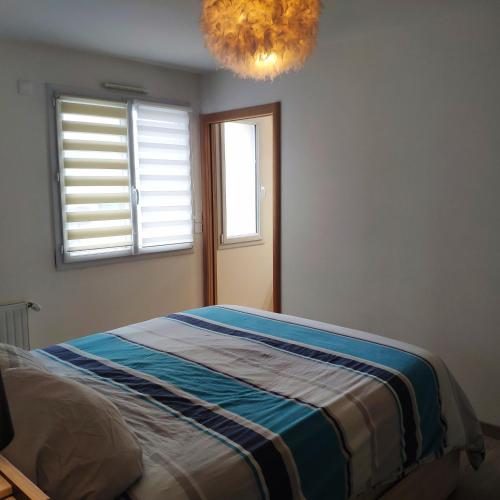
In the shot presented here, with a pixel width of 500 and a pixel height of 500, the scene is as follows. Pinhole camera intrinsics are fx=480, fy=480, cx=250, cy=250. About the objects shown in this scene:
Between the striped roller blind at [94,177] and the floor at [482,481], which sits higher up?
the striped roller blind at [94,177]

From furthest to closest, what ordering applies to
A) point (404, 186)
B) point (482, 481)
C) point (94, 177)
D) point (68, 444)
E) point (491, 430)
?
point (94, 177) < point (404, 186) < point (491, 430) < point (482, 481) < point (68, 444)

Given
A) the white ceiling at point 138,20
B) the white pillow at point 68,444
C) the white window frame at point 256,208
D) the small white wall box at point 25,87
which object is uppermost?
the white ceiling at point 138,20

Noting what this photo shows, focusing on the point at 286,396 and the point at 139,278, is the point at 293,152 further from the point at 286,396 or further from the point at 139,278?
the point at 286,396

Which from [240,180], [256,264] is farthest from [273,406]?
[240,180]

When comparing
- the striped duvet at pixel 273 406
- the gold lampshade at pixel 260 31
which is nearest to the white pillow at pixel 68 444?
the striped duvet at pixel 273 406

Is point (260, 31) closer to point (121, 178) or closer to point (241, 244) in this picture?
point (121, 178)

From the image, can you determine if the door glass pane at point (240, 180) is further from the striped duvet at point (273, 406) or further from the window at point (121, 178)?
the striped duvet at point (273, 406)

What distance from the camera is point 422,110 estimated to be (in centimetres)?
300

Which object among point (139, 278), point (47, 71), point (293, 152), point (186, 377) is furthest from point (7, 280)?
point (293, 152)

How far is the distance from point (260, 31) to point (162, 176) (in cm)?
242

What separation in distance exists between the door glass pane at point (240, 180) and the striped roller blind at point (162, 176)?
1.84 feet

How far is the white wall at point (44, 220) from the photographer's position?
3.26m

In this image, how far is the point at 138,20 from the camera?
2883 millimetres

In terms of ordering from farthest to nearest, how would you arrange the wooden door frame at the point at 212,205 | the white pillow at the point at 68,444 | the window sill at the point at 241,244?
the window sill at the point at 241,244 < the wooden door frame at the point at 212,205 < the white pillow at the point at 68,444
